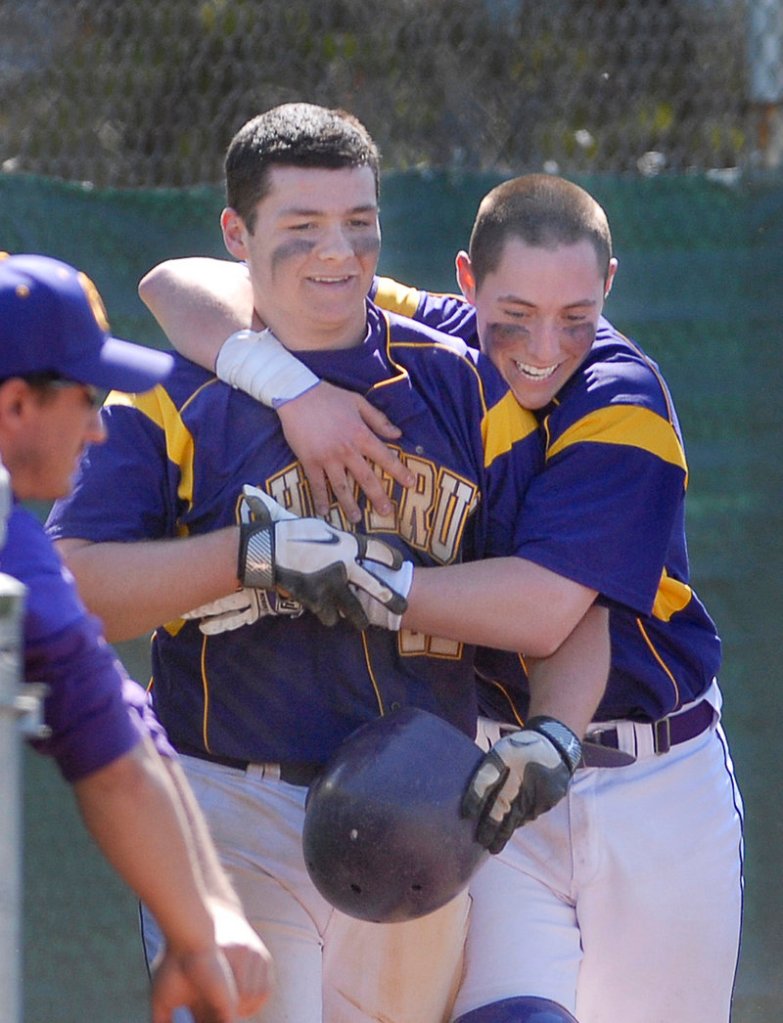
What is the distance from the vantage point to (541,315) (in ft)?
10.3

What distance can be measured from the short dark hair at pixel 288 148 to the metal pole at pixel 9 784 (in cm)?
147

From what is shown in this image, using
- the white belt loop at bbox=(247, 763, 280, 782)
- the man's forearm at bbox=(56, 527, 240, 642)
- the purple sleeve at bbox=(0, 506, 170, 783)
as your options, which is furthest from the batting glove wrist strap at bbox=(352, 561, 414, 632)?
the purple sleeve at bbox=(0, 506, 170, 783)

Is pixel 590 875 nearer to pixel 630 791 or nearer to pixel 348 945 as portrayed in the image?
pixel 630 791

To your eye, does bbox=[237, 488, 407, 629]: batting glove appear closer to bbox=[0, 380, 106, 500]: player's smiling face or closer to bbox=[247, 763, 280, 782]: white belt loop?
bbox=[247, 763, 280, 782]: white belt loop

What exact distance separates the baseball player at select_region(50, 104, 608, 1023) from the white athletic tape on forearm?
0.02 metres

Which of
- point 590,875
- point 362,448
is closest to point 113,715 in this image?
point 362,448

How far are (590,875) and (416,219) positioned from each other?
198 centimetres

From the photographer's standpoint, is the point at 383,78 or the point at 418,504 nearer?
the point at 418,504

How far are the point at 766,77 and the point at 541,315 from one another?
6.91 ft

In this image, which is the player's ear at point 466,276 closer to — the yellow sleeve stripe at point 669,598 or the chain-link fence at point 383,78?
the yellow sleeve stripe at point 669,598

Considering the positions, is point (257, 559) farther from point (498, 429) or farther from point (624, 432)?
point (624, 432)

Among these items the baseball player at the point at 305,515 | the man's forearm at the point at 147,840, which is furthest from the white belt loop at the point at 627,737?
the man's forearm at the point at 147,840

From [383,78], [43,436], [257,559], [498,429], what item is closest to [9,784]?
[43,436]

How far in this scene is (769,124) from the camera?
4.88 m
